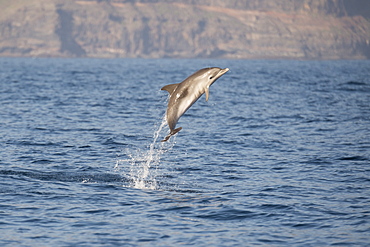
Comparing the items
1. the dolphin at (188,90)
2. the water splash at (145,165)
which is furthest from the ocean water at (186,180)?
the dolphin at (188,90)

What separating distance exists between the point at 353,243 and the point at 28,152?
14.7 meters

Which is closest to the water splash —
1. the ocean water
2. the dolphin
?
the ocean water

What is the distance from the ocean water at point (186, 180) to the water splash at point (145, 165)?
0.24ft

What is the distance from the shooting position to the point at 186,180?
1912 cm

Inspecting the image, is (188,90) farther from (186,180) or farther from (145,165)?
(145,165)

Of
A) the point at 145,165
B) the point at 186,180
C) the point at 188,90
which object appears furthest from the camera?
the point at 145,165

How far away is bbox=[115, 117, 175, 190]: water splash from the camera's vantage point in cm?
1857

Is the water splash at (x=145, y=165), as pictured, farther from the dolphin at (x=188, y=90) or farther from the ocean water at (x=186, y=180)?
the dolphin at (x=188, y=90)

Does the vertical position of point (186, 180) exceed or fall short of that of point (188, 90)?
it falls short

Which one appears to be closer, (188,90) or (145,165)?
(188,90)

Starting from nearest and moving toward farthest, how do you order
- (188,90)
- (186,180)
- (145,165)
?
(188,90) < (186,180) < (145,165)

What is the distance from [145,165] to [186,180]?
3398 mm

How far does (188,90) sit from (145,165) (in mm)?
7747

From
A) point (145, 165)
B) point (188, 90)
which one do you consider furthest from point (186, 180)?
point (188, 90)
